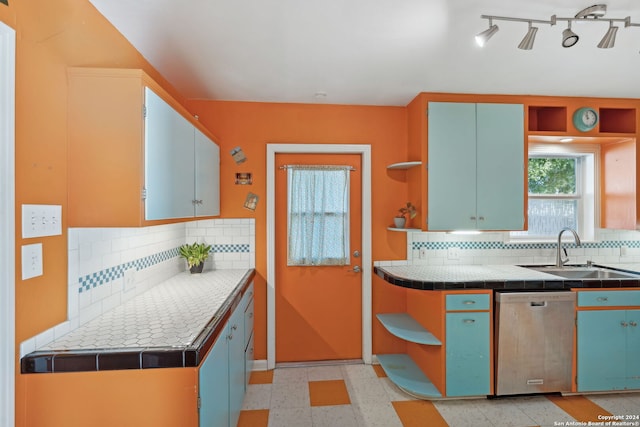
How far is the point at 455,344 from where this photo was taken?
8.20 feet

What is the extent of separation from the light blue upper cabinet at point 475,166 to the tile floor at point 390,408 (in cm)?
138

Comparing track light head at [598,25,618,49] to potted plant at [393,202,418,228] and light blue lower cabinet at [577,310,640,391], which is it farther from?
light blue lower cabinet at [577,310,640,391]

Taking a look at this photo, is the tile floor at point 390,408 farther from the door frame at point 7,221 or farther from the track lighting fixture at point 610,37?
the track lighting fixture at point 610,37

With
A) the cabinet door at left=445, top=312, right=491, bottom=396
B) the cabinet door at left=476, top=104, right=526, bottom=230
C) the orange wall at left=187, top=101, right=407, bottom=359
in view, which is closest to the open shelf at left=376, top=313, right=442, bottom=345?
the cabinet door at left=445, top=312, right=491, bottom=396

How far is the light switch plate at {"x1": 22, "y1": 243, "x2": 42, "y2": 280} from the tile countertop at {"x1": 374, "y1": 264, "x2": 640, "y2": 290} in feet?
7.35

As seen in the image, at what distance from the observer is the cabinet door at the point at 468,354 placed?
250cm

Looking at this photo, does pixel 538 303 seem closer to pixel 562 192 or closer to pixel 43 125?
pixel 562 192

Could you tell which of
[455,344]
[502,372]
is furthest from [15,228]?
[502,372]

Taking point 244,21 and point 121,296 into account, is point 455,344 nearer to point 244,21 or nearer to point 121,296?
point 121,296

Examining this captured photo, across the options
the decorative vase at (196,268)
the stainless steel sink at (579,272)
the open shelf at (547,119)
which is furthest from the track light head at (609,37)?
the decorative vase at (196,268)

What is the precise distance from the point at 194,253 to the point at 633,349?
144 inches

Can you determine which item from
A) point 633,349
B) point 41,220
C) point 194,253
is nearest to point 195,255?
point 194,253

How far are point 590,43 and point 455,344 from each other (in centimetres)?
221

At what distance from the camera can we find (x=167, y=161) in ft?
5.78
